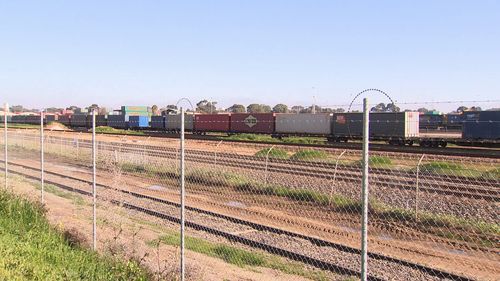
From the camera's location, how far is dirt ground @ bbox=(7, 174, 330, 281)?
7.91m

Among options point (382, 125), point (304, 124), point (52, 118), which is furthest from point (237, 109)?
point (382, 125)

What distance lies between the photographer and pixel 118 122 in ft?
259

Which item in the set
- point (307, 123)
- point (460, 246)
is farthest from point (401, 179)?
point (307, 123)

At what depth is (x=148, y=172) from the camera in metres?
22.1

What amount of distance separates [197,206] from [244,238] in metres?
4.15

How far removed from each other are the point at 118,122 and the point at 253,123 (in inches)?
1205

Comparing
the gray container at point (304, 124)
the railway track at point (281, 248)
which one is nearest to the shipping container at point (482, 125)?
the gray container at point (304, 124)

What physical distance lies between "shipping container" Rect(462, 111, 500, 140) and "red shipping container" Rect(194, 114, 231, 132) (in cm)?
2845

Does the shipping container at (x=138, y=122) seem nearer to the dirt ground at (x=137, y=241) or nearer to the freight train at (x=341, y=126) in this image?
the freight train at (x=341, y=126)

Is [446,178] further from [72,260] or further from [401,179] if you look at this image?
[72,260]

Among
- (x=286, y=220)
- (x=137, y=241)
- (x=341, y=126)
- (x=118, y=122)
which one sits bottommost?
(x=286, y=220)

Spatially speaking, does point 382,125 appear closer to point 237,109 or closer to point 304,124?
point 304,124

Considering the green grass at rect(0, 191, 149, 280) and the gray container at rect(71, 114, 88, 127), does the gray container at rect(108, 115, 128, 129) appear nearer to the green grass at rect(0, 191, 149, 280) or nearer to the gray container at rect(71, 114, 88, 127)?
the gray container at rect(71, 114, 88, 127)

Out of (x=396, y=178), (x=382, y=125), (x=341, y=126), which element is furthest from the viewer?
(x=341, y=126)
